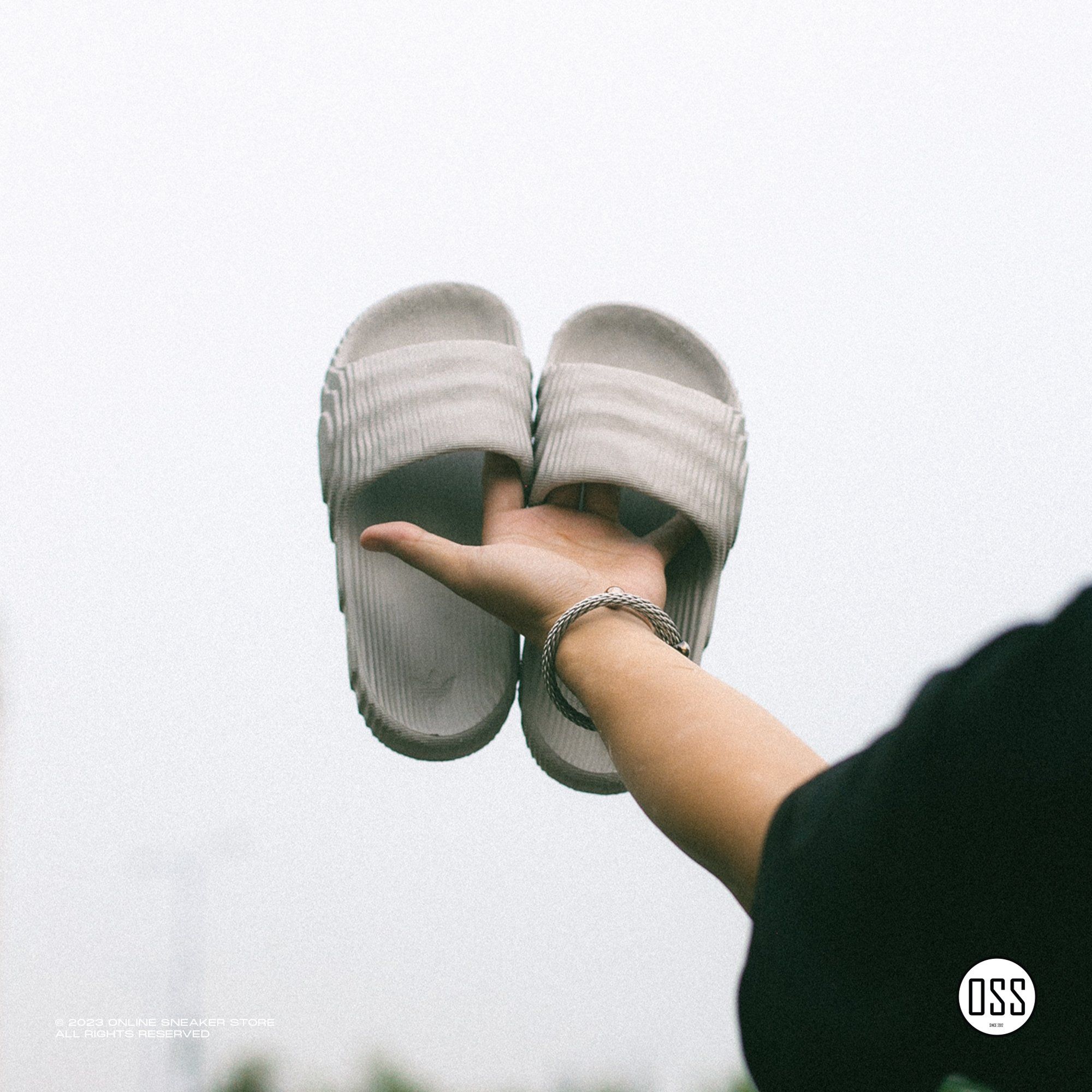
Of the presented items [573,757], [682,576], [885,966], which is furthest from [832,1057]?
[682,576]

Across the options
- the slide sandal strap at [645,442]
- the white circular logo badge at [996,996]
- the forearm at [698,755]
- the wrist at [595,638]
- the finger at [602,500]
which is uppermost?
the slide sandal strap at [645,442]

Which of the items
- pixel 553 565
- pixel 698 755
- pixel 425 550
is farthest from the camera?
pixel 425 550

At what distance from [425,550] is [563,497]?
0.77ft

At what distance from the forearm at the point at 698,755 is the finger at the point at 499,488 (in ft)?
1.71

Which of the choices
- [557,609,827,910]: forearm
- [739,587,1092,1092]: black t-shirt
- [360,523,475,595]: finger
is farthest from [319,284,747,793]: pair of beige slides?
[739,587,1092,1092]: black t-shirt

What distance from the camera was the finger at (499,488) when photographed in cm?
123

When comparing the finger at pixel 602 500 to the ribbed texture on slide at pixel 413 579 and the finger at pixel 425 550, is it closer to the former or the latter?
the ribbed texture on slide at pixel 413 579

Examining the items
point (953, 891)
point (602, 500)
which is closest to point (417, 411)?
point (602, 500)

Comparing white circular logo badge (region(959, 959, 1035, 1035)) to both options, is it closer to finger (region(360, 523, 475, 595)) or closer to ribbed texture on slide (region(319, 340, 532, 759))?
finger (region(360, 523, 475, 595))

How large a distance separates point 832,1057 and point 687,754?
0.17m

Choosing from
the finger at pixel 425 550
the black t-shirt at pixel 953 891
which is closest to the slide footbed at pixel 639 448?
the finger at pixel 425 550

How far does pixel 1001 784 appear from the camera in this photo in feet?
1.24

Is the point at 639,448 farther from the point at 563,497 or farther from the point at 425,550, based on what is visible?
the point at 425,550

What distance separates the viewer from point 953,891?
0.39 m
